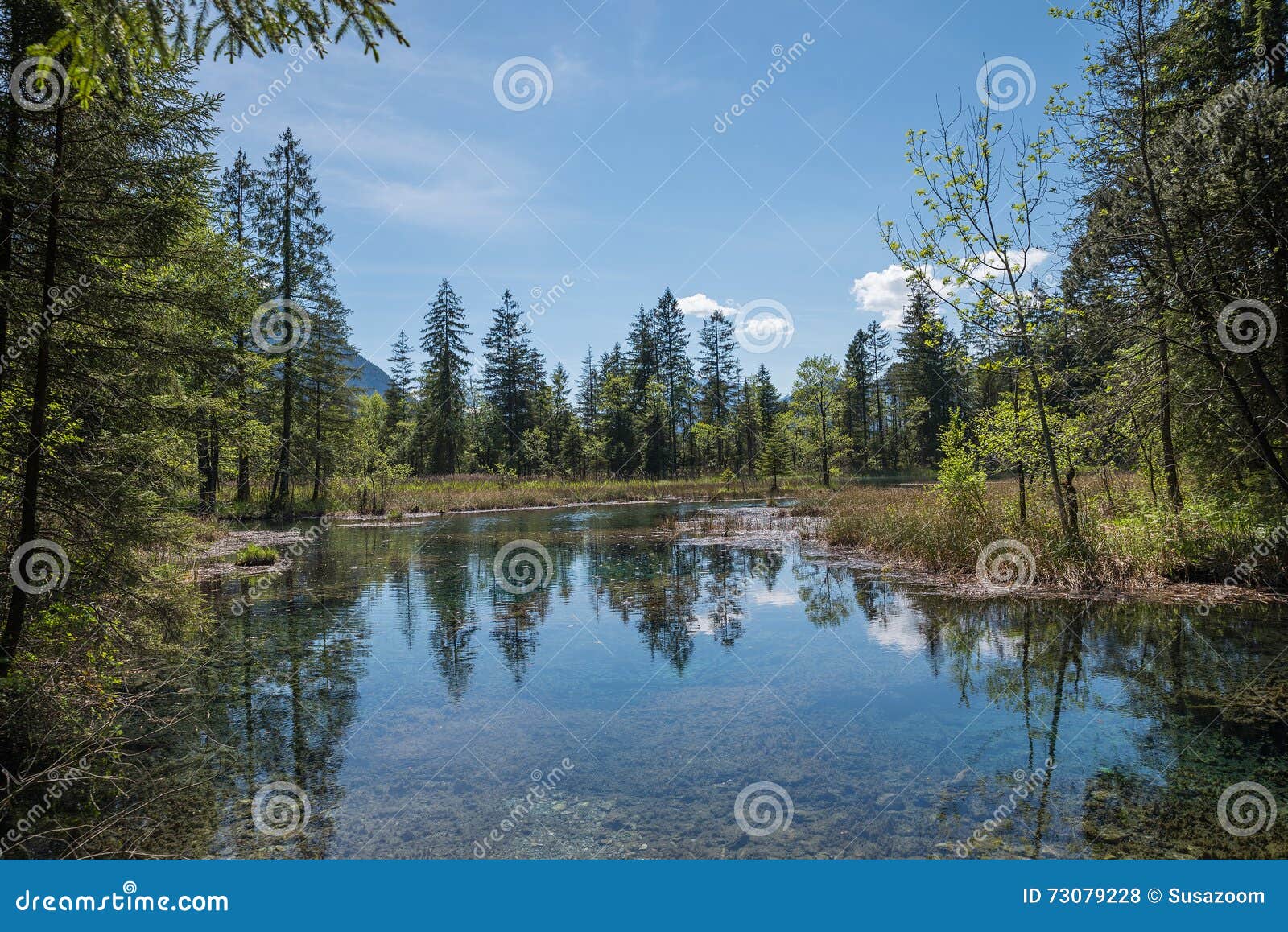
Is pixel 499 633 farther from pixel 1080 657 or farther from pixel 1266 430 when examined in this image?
pixel 1266 430

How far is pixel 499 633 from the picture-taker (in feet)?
33.3

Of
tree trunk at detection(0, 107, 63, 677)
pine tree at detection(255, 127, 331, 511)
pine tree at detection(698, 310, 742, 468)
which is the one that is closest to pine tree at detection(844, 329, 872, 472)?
pine tree at detection(698, 310, 742, 468)

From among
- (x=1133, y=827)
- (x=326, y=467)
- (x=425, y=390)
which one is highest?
(x=425, y=390)

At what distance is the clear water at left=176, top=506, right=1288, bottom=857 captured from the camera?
433 cm

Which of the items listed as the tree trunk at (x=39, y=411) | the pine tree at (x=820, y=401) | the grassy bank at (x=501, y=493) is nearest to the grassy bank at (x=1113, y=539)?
the tree trunk at (x=39, y=411)

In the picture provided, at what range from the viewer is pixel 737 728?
A: 20.8ft

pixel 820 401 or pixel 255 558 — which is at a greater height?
pixel 820 401

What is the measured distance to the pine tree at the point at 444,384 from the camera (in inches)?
2186

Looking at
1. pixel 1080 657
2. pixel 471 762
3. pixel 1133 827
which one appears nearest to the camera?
pixel 1133 827

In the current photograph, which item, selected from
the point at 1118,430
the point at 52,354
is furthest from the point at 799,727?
the point at 1118,430

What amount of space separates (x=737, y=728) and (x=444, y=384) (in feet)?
178

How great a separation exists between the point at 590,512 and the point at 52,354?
90.5 feet

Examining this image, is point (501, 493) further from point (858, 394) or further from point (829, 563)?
point (858, 394)

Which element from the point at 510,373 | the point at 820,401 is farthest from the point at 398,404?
the point at 820,401
